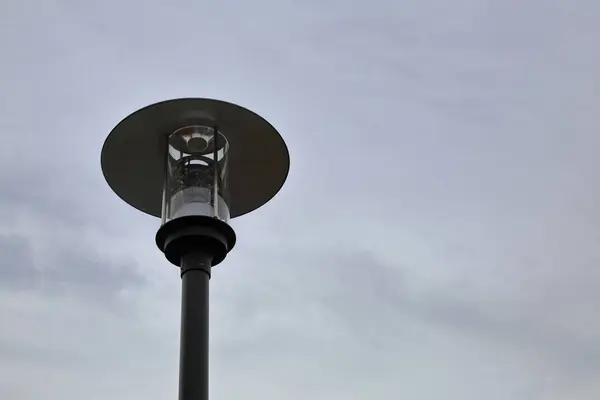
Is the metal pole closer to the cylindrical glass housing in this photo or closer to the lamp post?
the lamp post

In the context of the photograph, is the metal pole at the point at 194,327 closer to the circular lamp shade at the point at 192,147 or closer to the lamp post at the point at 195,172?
the lamp post at the point at 195,172

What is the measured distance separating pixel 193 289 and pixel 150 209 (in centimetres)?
110

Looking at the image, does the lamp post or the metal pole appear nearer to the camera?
the metal pole

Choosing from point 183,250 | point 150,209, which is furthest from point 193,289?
point 150,209

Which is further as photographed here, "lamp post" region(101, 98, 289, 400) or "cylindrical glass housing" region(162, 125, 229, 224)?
"cylindrical glass housing" region(162, 125, 229, 224)

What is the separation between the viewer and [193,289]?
5805mm

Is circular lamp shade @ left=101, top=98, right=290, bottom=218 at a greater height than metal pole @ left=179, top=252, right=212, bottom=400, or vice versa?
circular lamp shade @ left=101, top=98, right=290, bottom=218

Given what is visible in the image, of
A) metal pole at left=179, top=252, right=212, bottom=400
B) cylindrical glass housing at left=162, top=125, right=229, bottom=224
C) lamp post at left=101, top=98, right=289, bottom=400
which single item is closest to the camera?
metal pole at left=179, top=252, right=212, bottom=400

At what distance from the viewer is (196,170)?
6.29m

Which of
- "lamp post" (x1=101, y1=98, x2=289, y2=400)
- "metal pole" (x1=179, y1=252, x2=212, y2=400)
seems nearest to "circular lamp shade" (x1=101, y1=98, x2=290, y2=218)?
"lamp post" (x1=101, y1=98, x2=289, y2=400)

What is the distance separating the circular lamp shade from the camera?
6227mm

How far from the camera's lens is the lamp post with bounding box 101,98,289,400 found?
595 centimetres

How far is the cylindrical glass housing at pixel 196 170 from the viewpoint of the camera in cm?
618

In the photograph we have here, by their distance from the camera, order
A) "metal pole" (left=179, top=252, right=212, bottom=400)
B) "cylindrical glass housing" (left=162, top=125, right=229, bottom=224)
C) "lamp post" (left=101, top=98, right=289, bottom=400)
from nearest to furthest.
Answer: "metal pole" (left=179, top=252, right=212, bottom=400) → "lamp post" (left=101, top=98, right=289, bottom=400) → "cylindrical glass housing" (left=162, top=125, right=229, bottom=224)
